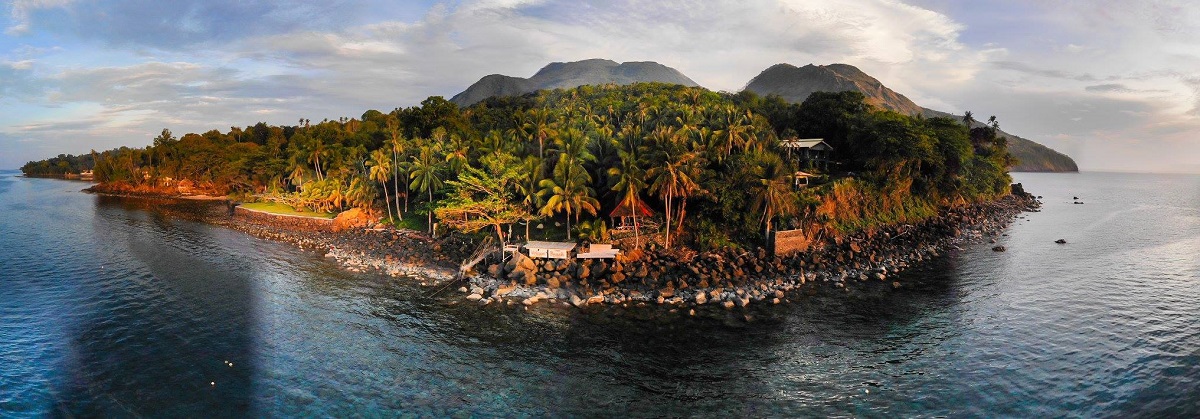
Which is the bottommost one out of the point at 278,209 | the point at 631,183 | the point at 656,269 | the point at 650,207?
the point at 656,269

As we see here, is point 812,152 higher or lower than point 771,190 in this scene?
higher

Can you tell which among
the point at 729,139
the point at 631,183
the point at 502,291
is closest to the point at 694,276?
the point at 631,183

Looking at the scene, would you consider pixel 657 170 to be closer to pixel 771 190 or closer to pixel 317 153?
pixel 771 190

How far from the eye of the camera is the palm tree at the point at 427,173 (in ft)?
164

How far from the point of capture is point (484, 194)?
144ft

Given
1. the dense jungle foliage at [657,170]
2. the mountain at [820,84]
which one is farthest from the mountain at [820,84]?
the dense jungle foliage at [657,170]

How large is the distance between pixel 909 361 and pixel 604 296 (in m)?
15.9

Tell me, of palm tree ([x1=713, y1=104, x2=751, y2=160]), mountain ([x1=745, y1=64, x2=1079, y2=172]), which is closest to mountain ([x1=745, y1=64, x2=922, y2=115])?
mountain ([x1=745, y1=64, x2=1079, y2=172])

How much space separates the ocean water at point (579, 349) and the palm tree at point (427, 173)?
13270 millimetres

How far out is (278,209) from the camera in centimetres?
6500

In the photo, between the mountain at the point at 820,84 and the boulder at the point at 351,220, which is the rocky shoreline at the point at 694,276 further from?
the mountain at the point at 820,84

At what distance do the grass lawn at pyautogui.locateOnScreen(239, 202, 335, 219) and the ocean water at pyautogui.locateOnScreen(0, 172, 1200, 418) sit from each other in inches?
801

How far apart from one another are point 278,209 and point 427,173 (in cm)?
2832

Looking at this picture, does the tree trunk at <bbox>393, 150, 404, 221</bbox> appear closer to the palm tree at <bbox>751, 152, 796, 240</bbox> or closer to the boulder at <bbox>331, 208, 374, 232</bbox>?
the boulder at <bbox>331, 208, 374, 232</bbox>
